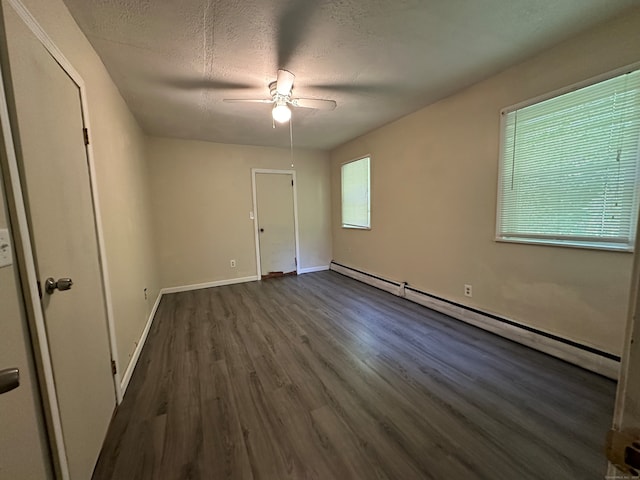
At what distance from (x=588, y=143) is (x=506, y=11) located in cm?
109

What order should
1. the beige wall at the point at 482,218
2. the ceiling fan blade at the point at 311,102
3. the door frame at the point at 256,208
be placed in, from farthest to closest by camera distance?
the door frame at the point at 256,208, the ceiling fan blade at the point at 311,102, the beige wall at the point at 482,218

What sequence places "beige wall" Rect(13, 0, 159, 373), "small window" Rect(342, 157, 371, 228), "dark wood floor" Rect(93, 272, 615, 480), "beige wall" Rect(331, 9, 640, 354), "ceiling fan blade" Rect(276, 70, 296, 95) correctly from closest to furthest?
1. "dark wood floor" Rect(93, 272, 615, 480)
2. "beige wall" Rect(13, 0, 159, 373)
3. "beige wall" Rect(331, 9, 640, 354)
4. "ceiling fan blade" Rect(276, 70, 296, 95)
5. "small window" Rect(342, 157, 371, 228)

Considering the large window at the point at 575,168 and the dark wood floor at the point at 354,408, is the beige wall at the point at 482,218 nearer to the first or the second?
the large window at the point at 575,168

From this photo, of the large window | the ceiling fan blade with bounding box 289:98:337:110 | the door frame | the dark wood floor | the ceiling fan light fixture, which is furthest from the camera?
the door frame

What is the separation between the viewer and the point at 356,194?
445 cm

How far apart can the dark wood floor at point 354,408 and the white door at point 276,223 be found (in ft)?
6.99

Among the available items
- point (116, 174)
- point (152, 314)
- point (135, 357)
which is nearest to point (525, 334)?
point (135, 357)

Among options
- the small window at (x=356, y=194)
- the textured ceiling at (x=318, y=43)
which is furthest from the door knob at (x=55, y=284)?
the small window at (x=356, y=194)

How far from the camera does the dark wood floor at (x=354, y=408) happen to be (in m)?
1.27

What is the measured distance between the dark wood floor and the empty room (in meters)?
0.01

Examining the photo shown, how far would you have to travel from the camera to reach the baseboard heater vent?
1836 mm

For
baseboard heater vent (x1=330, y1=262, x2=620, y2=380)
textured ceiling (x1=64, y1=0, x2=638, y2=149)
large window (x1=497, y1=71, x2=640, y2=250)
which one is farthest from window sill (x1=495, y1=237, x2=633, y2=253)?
textured ceiling (x1=64, y1=0, x2=638, y2=149)

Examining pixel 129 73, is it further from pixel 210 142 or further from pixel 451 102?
pixel 451 102

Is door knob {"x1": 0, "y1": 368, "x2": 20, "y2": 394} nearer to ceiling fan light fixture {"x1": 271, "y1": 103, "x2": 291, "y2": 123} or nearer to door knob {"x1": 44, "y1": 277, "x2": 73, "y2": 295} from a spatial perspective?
door knob {"x1": 44, "y1": 277, "x2": 73, "y2": 295}
